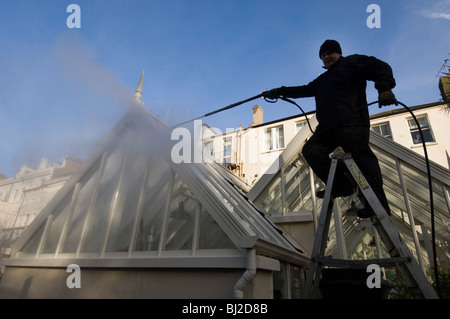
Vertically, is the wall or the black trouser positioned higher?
the black trouser

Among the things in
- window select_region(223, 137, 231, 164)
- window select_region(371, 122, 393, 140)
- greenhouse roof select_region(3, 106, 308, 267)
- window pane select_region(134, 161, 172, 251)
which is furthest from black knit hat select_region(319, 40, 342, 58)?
window select_region(223, 137, 231, 164)

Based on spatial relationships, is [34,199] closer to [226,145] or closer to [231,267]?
[226,145]

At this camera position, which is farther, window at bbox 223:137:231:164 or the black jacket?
window at bbox 223:137:231:164

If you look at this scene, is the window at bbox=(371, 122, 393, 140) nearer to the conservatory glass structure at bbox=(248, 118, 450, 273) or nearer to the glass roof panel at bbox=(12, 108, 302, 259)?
the conservatory glass structure at bbox=(248, 118, 450, 273)

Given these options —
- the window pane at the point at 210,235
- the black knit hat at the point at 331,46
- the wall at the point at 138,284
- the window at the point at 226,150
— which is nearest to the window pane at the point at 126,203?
the wall at the point at 138,284

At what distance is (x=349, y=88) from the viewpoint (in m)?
2.99

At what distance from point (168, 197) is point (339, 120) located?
281 cm

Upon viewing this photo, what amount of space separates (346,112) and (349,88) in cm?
33

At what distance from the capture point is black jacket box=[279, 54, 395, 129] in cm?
277

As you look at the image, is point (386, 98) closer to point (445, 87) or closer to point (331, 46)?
point (331, 46)

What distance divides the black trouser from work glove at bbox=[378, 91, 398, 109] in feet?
1.09

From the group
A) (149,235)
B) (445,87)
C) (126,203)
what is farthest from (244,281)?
(445,87)

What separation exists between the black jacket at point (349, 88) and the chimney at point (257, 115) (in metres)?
17.5
